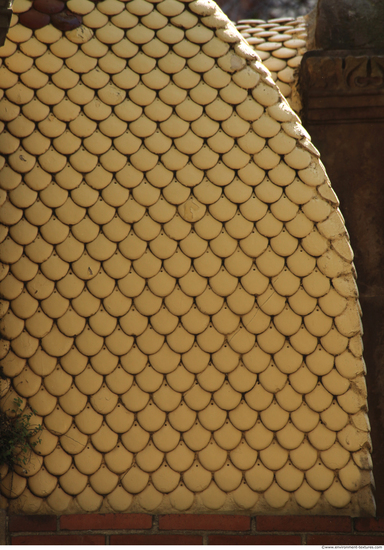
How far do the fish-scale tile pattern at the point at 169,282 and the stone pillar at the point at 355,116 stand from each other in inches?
18.5

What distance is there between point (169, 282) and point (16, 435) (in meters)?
1.19

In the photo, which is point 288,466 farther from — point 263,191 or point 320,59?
point 320,59

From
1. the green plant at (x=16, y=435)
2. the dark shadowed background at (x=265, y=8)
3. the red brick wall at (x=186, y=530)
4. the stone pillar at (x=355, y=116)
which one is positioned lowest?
the red brick wall at (x=186, y=530)

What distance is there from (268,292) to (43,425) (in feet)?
4.90

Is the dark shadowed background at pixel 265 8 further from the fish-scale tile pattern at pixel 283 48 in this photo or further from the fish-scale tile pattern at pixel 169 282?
the fish-scale tile pattern at pixel 169 282

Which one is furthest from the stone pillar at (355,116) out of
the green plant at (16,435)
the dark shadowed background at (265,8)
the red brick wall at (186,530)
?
the dark shadowed background at (265,8)

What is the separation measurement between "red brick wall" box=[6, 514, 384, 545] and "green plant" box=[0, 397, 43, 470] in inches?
12.8

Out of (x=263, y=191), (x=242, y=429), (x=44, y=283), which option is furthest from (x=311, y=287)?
(x=44, y=283)

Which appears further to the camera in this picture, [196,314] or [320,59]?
[320,59]

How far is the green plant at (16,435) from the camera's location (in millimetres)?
3070

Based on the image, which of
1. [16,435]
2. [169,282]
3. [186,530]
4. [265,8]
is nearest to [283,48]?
[169,282]

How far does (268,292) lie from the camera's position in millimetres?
3350

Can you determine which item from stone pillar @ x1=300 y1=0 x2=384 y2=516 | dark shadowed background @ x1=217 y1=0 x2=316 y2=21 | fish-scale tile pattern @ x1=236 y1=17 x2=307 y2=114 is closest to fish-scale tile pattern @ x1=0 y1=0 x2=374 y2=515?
stone pillar @ x1=300 y1=0 x2=384 y2=516

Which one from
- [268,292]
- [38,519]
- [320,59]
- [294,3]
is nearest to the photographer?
[38,519]
